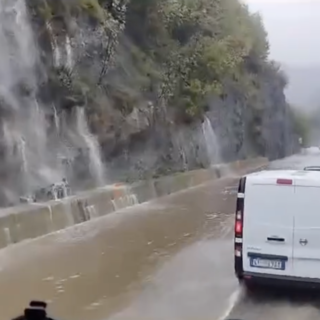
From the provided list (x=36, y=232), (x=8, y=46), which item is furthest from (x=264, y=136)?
(x=36, y=232)

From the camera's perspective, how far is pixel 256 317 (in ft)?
27.7

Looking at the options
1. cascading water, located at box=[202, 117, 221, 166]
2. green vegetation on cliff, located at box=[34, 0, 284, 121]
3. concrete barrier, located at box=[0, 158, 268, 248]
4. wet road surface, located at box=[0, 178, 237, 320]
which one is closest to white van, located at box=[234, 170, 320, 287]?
wet road surface, located at box=[0, 178, 237, 320]

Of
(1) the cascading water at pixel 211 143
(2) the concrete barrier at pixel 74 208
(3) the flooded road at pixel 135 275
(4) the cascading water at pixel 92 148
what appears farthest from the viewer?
(1) the cascading water at pixel 211 143

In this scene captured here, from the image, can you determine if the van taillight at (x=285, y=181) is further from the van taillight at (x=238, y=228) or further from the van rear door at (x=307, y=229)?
the van taillight at (x=238, y=228)

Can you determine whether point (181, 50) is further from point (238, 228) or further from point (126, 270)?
point (238, 228)

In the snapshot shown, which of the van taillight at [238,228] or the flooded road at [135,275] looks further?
the van taillight at [238,228]

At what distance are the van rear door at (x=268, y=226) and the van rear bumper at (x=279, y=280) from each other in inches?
2.2

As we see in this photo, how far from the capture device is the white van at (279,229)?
8.84m

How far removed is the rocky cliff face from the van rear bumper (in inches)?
376

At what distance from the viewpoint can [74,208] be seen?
1689 cm

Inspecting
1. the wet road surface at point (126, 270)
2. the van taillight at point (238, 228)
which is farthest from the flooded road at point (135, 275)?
the van taillight at point (238, 228)

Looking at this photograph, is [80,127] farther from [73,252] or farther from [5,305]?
[5,305]

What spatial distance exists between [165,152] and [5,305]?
24822mm

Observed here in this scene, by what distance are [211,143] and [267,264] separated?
132ft
